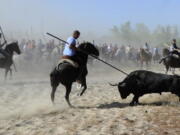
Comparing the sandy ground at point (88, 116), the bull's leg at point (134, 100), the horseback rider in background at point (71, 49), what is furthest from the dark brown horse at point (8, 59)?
the bull's leg at point (134, 100)

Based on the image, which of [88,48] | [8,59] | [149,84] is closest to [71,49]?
[88,48]

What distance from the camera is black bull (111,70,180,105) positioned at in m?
12.5

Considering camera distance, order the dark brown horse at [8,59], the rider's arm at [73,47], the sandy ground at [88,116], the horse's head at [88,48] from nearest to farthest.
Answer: the sandy ground at [88,116] < the rider's arm at [73,47] < the horse's head at [88,48] < the dark brown horse at [8,59]

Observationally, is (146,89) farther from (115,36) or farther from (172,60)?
(115,36)

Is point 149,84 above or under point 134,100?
above

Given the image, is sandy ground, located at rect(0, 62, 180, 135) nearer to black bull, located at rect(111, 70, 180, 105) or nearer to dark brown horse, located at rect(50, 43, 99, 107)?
A: black bull, located at rect(111, 70, 180, 105)

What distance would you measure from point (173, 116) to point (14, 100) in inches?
254

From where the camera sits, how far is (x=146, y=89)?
495 inches

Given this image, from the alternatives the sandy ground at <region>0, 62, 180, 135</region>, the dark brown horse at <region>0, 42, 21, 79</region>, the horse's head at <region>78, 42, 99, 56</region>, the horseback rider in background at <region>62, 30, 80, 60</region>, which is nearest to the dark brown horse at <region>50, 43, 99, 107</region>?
the horse's head at <region>78, 42, 99, 56</region>

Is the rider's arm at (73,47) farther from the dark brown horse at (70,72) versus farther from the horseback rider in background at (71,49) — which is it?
the dark brown horse at (70,72)

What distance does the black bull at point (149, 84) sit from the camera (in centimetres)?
1248

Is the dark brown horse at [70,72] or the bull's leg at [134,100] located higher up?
the dark brown horse at [70,72]

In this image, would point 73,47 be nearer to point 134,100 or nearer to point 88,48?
point 88,48

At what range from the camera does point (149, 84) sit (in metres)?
Result: 12.5
